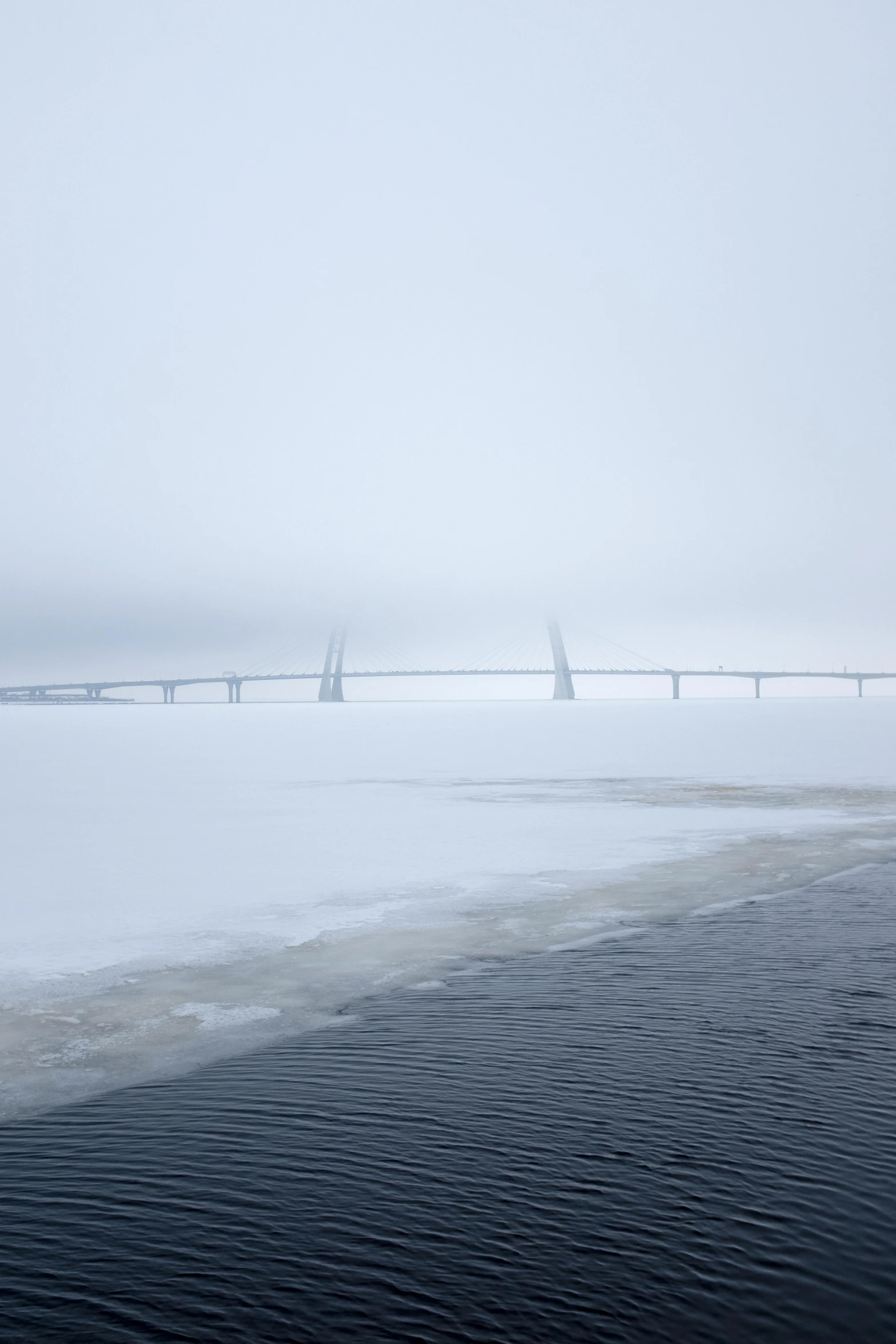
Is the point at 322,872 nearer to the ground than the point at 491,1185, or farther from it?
farther from it

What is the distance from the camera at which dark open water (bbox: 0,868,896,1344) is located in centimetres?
533

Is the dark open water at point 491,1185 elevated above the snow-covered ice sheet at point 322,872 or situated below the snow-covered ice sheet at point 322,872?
below

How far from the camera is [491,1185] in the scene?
6.50m

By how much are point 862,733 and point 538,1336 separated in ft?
197

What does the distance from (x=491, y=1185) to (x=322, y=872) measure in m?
10.5

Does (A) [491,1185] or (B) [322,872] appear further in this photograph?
(B) [322,872]

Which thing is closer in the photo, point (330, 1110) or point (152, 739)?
point (330, 1110)

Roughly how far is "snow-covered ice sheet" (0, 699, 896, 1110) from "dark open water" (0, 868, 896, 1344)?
114 cm

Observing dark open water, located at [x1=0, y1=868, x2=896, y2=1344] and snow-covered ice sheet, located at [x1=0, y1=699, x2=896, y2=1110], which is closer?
dark open water, located at [x1=0, y1=868, x2=896, y2=1344]

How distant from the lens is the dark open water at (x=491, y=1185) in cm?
533

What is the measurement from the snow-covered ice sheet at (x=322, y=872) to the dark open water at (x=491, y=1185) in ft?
3.74

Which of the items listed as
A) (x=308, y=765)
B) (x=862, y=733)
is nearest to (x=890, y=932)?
(x=308, y=765)

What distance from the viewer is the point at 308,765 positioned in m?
40.1

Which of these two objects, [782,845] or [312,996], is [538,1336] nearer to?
[312,996]
